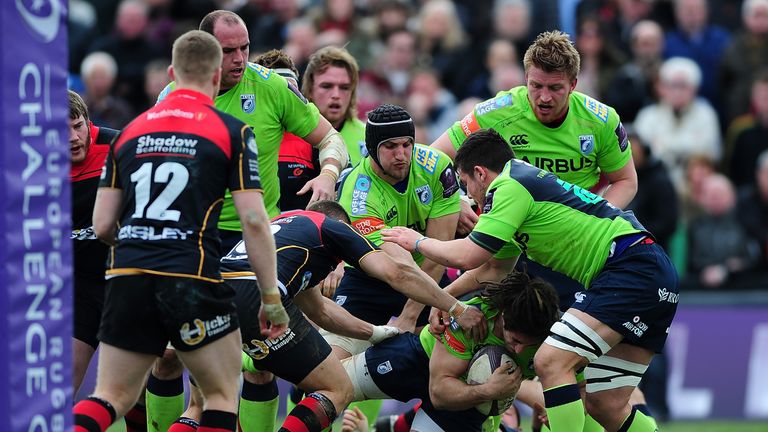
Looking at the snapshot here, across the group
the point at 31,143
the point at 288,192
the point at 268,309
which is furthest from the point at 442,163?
the point at 31,143

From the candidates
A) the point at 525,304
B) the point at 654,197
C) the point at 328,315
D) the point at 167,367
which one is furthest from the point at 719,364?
the point at 167,367

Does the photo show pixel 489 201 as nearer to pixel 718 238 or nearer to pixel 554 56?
pixel 554 56

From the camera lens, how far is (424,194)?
32.7 ft

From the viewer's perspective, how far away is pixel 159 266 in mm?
7133

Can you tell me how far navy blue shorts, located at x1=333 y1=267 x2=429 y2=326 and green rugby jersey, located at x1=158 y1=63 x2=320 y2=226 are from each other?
34.9 inches

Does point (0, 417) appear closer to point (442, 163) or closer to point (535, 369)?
point (535, 369)

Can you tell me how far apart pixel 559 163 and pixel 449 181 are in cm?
85

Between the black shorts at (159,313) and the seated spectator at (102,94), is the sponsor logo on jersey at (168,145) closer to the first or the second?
the black shorts at (159,313)

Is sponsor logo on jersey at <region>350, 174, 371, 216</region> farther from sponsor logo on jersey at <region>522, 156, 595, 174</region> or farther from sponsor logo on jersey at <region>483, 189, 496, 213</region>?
sponsor logo on jersey at <region>483, 189, 496, 213</region>

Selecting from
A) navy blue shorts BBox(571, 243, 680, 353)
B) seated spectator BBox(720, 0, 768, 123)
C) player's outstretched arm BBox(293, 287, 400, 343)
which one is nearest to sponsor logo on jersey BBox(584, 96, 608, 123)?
navy blue shorts BBox(571, 243, 680, 353)

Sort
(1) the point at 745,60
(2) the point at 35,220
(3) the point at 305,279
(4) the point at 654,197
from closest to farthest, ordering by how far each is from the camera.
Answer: (2) the point at 35,220
(3) the point at 305,279
(4) the point at 654,197
(1) the point at 745,60

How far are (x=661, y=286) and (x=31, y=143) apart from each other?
13.8ft

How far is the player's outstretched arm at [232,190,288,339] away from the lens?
23.6 feet

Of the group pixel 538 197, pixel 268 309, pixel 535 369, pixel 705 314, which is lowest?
pixel 705 314
